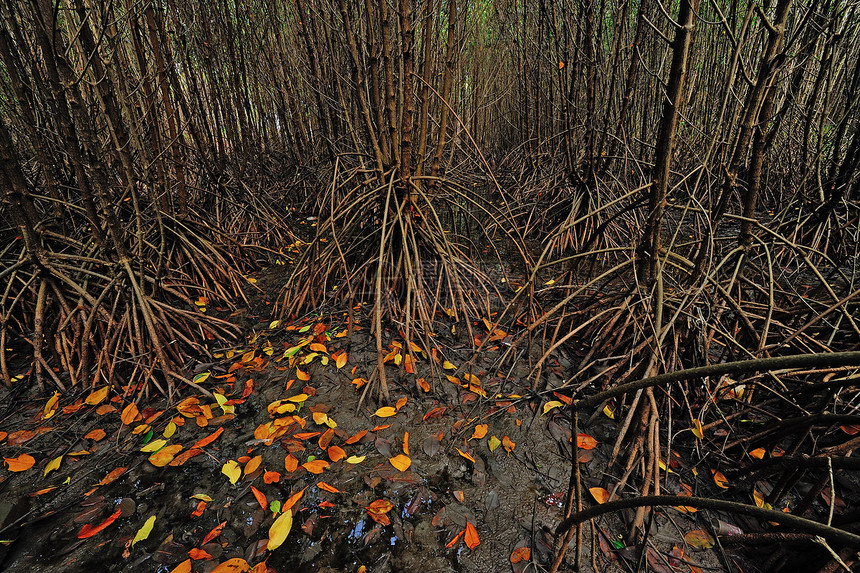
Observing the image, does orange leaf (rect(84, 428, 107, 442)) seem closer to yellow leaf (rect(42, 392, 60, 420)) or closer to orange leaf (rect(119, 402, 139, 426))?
orange leaf (rect(119, 402, 139, 426))

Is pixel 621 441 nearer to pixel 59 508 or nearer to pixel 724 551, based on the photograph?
pixel 724 551

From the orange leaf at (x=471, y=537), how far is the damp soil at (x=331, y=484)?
0.02m

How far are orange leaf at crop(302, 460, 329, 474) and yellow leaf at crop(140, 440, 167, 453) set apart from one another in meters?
0.83

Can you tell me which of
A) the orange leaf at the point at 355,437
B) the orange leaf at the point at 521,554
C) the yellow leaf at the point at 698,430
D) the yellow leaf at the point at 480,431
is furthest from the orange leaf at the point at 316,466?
the yellow leaf at the point at 698,430

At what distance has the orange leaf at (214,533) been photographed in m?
1.61

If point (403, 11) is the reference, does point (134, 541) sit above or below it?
below

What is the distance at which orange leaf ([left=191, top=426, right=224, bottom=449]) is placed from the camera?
2.07m

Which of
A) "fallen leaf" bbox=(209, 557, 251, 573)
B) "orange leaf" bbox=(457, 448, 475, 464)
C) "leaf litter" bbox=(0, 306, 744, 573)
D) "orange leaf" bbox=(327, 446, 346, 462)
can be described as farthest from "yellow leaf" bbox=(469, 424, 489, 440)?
"fallen leaf" bbox=(209, 557, 251, 573)

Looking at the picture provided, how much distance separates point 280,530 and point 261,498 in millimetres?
210

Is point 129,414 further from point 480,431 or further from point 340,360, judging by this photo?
point 480,431

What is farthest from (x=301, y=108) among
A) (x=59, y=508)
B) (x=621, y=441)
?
(x=621, y=441)

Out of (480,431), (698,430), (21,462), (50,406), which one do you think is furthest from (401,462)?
(50,406)

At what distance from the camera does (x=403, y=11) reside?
252 centimetres

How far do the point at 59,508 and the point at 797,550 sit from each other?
3.15 m
